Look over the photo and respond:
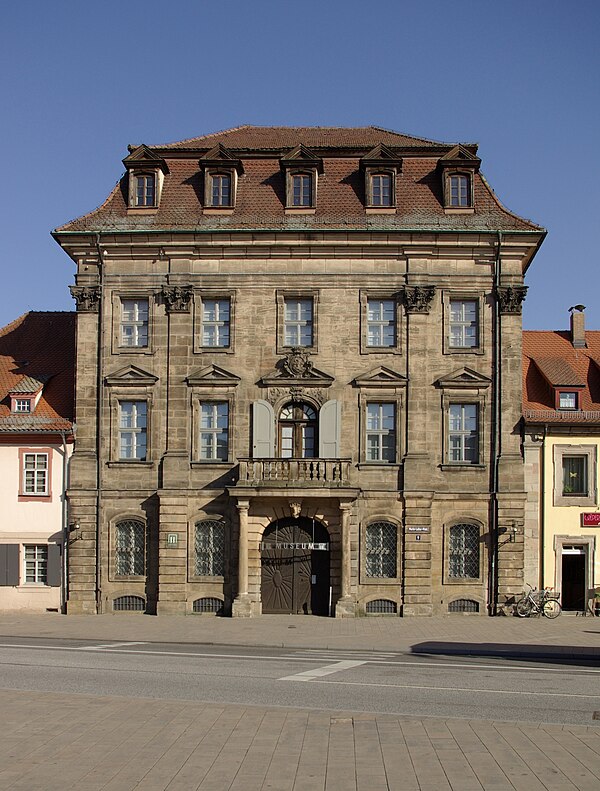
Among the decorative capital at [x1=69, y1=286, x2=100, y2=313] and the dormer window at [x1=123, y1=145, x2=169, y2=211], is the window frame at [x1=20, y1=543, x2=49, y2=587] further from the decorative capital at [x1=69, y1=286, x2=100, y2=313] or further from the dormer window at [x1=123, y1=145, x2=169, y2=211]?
the dormer window at [x1=123, y1=145, x2=169, y2=211]

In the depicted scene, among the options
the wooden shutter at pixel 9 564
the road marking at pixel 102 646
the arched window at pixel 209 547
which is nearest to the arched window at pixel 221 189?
the arched window at pixel 209 547

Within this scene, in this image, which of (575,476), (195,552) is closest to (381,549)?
(195,552)

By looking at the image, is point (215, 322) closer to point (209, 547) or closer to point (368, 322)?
point (368, 322)

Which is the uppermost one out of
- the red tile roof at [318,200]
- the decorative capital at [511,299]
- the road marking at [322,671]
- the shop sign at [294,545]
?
the red tile roof at [318,200]

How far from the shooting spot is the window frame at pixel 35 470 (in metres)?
38.6

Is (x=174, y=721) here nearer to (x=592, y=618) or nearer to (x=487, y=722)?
(x=487, y=722)

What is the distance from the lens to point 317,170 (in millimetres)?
39062

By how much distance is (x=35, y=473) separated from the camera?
38906mm

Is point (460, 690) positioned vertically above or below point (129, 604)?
above

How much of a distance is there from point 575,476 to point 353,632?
11.1m

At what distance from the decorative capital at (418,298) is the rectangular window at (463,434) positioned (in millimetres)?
3646

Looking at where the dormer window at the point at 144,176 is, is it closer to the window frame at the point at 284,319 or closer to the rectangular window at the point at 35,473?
the window frame at the point at 284,319

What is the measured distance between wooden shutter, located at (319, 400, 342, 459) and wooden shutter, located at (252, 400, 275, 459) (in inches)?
67.8

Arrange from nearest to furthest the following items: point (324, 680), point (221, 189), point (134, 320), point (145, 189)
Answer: point (324, 680) < point (134, 320) < point (221, 189) < point (145, 189)
